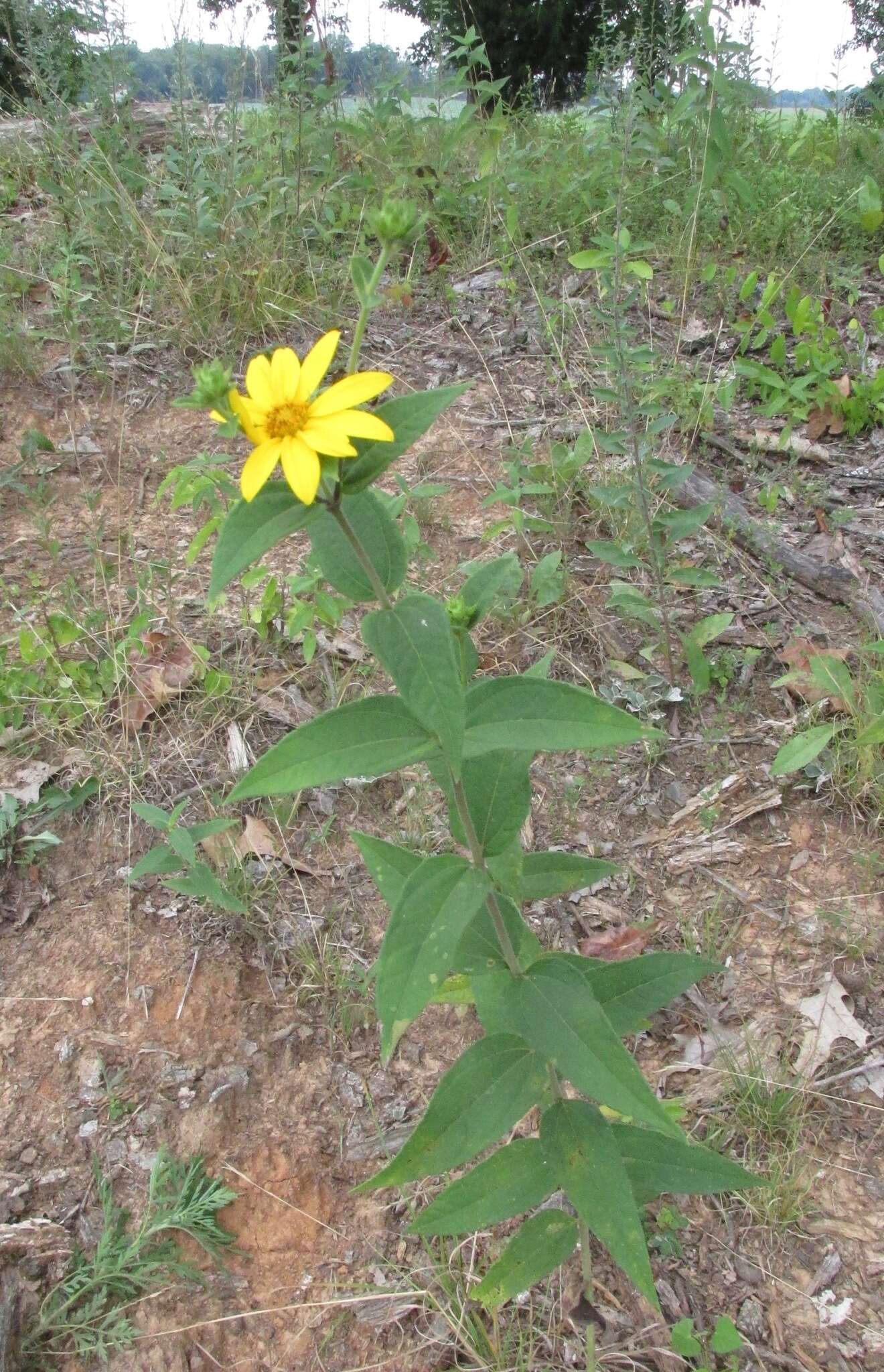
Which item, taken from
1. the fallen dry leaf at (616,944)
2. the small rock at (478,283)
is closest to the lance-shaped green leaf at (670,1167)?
the fallen dry leaf at (616,944)

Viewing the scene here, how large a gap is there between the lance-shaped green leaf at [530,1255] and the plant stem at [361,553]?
1.03m

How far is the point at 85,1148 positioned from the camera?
189 centimetres

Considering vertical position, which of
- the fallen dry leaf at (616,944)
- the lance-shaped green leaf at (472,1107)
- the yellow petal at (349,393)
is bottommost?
the fallen dry leaf at (616,944)

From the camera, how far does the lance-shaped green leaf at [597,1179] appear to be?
1.35 meters

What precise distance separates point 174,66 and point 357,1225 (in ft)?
14.5

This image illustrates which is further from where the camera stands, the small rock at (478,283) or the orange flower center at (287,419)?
the small rock at (478,283)

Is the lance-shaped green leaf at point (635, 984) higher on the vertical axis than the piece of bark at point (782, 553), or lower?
lower

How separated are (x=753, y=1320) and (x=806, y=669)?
1560 millimetres

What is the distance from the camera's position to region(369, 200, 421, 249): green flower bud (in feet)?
3.93

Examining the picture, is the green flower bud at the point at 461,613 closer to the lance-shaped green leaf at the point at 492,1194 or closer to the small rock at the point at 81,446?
the lance-shaped green leaf at the point at 492,1194

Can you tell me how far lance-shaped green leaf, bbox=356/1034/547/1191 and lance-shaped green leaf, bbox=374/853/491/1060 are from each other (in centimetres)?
19

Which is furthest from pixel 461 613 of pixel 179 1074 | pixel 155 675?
pixel 155 675

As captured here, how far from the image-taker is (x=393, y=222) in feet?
3.94

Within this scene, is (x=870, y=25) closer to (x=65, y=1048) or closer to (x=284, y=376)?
(x=284, y=376)
